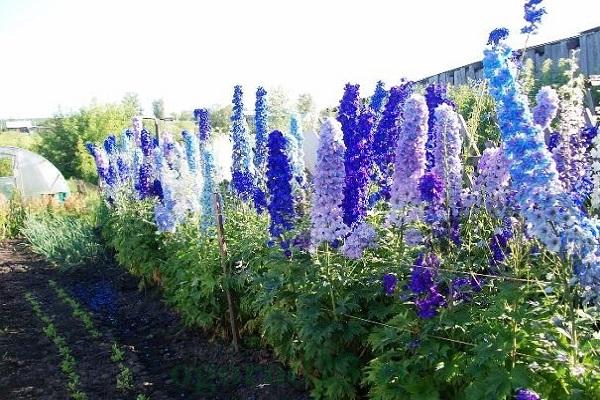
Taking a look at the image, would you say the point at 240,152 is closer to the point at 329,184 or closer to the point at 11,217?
the point at 329,184

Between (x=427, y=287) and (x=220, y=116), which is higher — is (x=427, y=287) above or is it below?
below

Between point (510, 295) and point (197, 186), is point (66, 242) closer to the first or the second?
point (197, 186)

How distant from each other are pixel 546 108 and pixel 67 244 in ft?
29.1

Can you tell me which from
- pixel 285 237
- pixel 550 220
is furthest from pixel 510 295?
pixel 285 237

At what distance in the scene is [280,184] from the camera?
4363mm

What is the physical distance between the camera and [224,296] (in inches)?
219

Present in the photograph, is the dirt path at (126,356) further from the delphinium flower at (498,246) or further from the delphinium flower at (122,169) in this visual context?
the delphinium flower at (122,169)

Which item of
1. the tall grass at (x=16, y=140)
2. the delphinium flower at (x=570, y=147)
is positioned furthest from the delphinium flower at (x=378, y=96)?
the tall grass at (x=16, y=140)

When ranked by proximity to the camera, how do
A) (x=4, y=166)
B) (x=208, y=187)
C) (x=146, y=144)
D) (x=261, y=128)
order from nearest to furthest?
(x=261, y=128) < (x=208, y=187) < (x=146, y=144) < (x=4, y=166)

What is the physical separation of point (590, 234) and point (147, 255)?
607 cm

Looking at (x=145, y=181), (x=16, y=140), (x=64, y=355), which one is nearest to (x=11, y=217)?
(x=145, y=181)

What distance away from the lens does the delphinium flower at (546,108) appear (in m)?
2.72

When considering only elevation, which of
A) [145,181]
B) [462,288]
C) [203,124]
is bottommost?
[462,288]

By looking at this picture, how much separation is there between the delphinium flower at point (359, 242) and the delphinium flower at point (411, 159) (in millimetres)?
289
